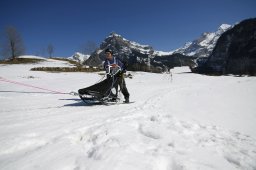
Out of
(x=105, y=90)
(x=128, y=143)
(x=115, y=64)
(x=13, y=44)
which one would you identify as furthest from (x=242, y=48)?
(x=128, y=143)

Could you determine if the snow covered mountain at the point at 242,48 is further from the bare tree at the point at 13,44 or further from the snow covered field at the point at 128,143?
the snow covered field at the point at 128,143

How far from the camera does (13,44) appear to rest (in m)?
60.7

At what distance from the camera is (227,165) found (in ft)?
9.21

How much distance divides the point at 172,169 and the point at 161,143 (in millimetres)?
806

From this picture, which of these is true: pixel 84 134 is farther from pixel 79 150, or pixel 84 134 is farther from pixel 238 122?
pixel 238 122

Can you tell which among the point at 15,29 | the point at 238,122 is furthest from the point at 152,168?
the point at 15,29

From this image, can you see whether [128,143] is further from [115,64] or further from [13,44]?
[13,44]

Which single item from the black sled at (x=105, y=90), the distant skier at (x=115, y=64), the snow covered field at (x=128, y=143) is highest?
the distant skier at (x=115, y=64)

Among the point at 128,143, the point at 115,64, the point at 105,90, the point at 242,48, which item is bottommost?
the point at 128,143

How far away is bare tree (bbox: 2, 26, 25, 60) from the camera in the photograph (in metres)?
59.4

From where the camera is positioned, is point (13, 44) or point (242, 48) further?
point (242, 48)

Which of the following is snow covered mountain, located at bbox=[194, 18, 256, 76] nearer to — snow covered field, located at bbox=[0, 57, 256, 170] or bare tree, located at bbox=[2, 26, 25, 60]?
bare tree, located at bbox=[2, 26, 25, 60]

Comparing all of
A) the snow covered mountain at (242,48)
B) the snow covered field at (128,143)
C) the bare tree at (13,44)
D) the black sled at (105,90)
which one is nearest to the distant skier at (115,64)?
the black sled at (105,90)

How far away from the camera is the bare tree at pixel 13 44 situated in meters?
59.4
